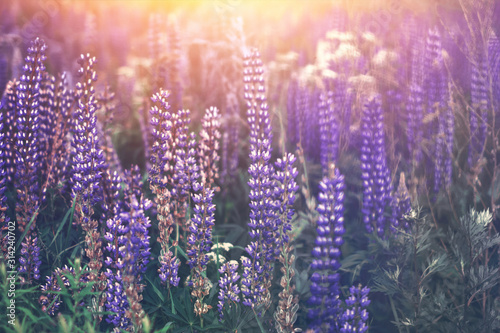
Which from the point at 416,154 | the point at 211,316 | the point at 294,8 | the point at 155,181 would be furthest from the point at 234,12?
the point at 294,8

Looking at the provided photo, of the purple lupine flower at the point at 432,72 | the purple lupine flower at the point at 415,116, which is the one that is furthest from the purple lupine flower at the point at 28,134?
the purple lupine flower at the point at 432,72

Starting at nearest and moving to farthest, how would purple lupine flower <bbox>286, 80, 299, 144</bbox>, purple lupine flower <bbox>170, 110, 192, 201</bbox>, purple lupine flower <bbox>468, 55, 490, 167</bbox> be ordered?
1. purple lupine flower <bbox>170, 110, 192, 201</bbox>
2. purple lupine flower <bbox>468, 55, 490, 167</bbox>
3. purple lupine flower <bbox>286, 80, 299, 144</bbox>

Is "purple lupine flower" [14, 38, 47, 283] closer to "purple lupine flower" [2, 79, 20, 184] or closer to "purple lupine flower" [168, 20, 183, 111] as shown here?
"purple lupine flower" [2, 79, 20, 184]

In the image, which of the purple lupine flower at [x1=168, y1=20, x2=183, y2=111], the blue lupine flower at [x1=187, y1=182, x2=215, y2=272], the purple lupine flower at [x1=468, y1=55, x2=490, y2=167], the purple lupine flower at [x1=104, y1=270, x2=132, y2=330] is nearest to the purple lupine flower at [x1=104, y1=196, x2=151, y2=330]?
the purple lupine flower at [x1=104, y1=270, x2=132, y2=330]

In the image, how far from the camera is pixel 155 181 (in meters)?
2.54

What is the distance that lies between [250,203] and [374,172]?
3.73 feet

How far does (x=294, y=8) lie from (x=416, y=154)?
34.3 feet

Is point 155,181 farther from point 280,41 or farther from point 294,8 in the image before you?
point 294,8

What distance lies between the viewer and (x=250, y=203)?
2.38 meters

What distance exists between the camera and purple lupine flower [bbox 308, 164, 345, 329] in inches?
73.9

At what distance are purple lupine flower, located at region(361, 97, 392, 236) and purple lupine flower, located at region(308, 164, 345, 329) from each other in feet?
3.95

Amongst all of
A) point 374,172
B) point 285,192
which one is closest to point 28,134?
point 285,192

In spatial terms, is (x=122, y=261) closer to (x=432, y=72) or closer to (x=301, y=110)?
(x=301, y=110)

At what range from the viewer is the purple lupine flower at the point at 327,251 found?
188cm
